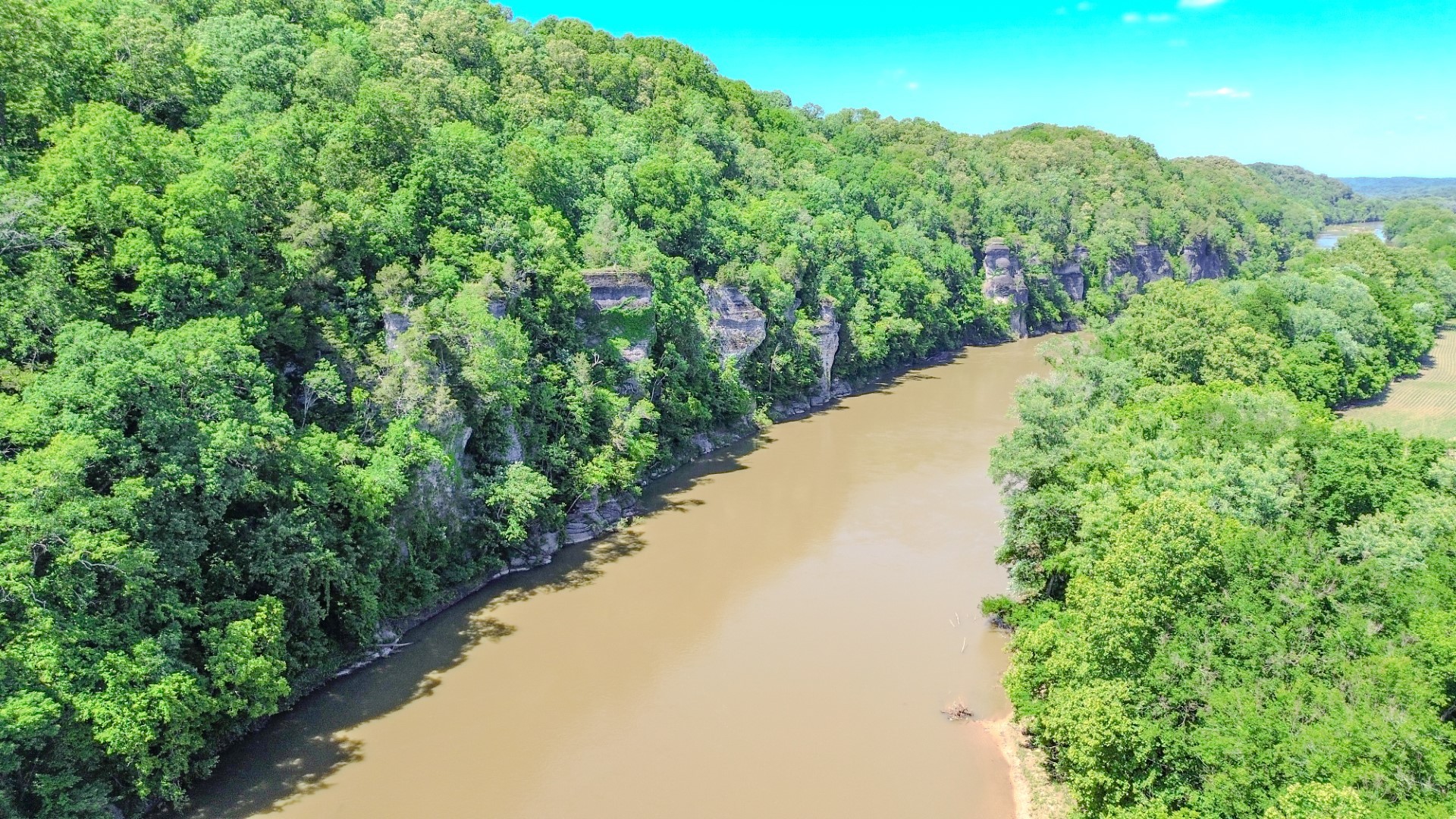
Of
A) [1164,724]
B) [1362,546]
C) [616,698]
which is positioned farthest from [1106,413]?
[616,698]

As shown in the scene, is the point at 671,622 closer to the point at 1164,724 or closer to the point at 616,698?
the point at 616,698

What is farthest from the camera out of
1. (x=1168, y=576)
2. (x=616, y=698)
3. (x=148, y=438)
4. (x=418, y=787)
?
(x=616, y=698)

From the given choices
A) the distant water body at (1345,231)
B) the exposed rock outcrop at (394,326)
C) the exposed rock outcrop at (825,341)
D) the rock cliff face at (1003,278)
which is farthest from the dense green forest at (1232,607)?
the distant water body at (1345,231)

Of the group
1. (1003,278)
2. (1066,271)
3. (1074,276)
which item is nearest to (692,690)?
(1003,278)

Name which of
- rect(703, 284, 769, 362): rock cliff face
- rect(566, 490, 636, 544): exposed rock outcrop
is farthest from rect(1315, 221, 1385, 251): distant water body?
rect(566, 490, 636, 544): exposed rock outcrop

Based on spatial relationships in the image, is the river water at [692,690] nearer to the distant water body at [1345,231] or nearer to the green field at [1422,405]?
the green field at [1422,405]

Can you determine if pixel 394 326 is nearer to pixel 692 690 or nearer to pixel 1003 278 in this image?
pixel 692 690

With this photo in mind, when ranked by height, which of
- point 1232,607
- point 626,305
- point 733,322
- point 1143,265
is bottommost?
point 1232,607
